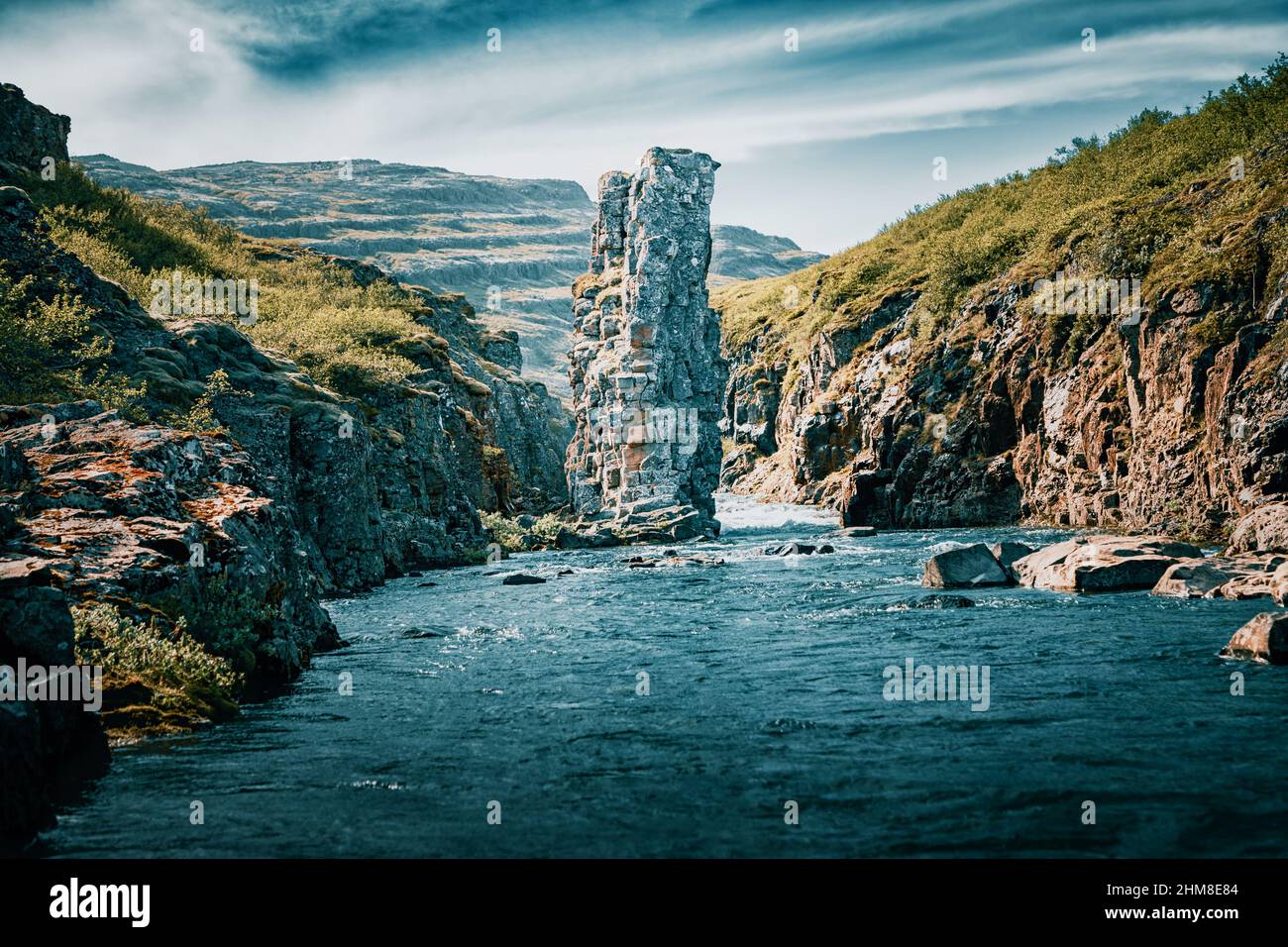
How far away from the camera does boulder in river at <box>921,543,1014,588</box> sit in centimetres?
3566

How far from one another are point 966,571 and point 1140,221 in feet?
156

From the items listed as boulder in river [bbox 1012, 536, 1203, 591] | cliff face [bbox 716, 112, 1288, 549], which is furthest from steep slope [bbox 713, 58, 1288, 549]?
boulder in river [bbox 1012, 536, 1203, 591]

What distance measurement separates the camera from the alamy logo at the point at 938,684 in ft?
57.9

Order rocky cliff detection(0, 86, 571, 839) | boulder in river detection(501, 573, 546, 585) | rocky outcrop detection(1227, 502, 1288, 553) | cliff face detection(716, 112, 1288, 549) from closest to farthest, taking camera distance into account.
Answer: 1. rocky cliff detection(0, 86, 571, 839)
2. rocky outcrop detection(1227, 502, 1288, 553)
3. boulder in river detection(501, 573, 546, 585)
4. cliff face detection(716, 112, 1288, 549)

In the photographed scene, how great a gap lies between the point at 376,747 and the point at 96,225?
66.4 m

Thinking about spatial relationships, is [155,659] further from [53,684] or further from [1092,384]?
[1092,384]

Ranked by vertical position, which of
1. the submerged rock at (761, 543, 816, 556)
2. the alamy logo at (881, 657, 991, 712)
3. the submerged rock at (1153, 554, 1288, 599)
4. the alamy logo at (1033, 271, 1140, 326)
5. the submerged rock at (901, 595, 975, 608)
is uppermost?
the alamy logo at (1033, 271, 1140, 326)

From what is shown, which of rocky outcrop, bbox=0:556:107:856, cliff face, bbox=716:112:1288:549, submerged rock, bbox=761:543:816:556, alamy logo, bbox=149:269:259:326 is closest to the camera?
rocky outcrop, bbox=0:556:107:856

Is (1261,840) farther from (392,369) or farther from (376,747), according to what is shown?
(392,369)

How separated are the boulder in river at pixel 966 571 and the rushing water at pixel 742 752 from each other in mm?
7920

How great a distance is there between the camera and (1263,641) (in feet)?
62.7

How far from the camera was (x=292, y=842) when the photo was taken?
10.3 m

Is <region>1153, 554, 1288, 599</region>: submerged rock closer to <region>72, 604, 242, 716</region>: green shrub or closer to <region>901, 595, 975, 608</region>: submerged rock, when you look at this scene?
<region>901, 595, 975, 608</region>: submerged rock
